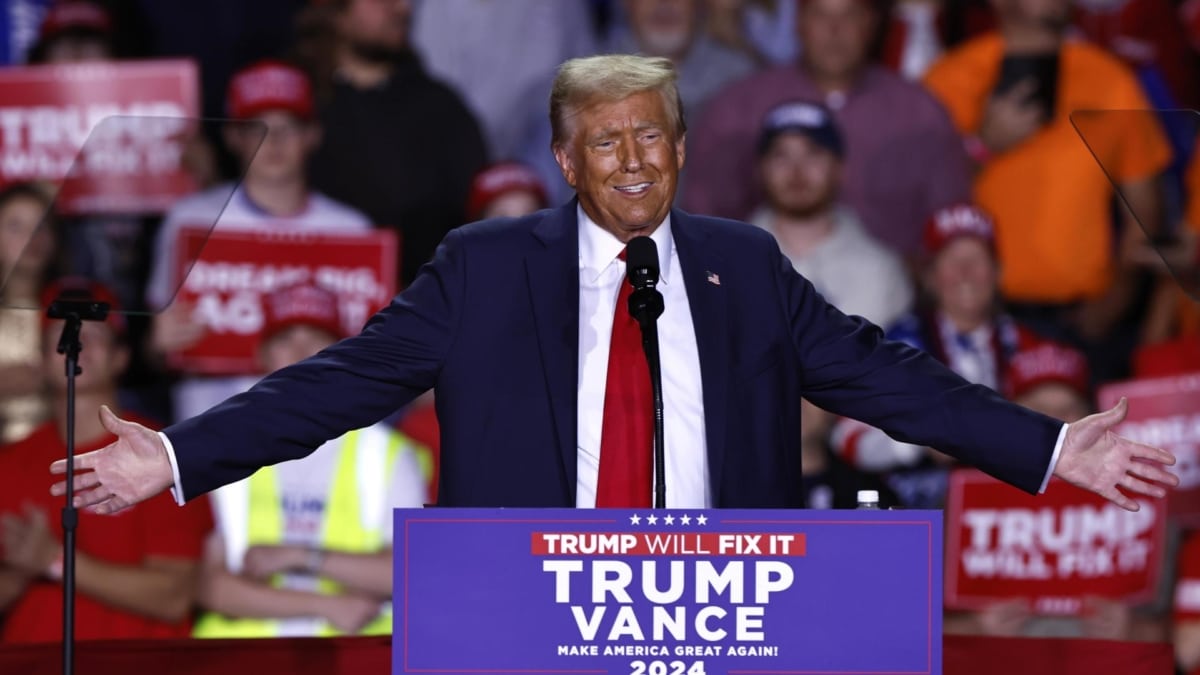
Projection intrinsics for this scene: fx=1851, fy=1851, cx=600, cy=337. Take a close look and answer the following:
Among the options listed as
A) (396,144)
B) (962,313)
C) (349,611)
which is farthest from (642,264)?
(396,144)

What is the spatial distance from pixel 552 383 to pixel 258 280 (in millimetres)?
3130

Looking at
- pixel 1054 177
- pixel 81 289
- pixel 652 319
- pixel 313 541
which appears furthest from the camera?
pixel 1054 177

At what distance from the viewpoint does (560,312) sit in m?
2.59

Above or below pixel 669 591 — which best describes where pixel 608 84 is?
above

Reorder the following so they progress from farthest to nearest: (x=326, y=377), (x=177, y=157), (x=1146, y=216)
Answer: (x=1146, y=216), (x=177, y=157), (x=326, y=377)

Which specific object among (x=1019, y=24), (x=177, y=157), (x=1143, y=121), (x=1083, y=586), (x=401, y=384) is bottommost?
(x=1083, y=586)

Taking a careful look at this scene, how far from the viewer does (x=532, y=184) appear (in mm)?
5609

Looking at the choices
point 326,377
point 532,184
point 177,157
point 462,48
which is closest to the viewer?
point 326,377

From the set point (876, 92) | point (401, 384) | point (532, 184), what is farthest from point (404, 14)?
point (401, 384)

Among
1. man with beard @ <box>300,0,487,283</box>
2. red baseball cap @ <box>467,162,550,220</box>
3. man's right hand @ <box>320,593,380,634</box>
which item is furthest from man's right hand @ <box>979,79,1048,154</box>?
man's right hand @ <box>320,593,380,634</box>

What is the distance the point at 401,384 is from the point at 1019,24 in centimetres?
389

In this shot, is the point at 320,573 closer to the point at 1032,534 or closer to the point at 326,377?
the point at 1032,534

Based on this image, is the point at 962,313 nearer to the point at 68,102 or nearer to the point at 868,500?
the point at 68,102

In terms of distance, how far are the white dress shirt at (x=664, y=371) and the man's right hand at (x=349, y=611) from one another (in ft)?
7.80
